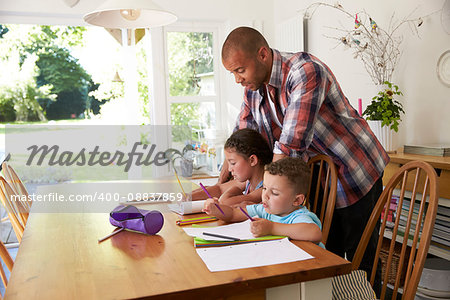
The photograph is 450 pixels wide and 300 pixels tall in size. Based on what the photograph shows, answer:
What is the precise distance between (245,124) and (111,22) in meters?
0.77

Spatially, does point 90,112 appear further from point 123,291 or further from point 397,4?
point 123,291

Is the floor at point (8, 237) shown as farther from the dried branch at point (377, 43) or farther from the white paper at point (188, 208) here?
the dried branch at point (377, 43)

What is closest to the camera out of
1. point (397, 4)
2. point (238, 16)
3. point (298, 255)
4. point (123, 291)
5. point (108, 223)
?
point (123, 291)

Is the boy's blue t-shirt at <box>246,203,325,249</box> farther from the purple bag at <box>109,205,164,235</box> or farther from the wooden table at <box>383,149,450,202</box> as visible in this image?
the wooden table at <box>383,149,450,202</box>

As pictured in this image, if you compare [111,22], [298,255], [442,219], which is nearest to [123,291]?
[298,255]

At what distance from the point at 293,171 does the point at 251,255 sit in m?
0.37

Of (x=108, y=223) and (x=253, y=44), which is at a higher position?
(x=253, y=44)

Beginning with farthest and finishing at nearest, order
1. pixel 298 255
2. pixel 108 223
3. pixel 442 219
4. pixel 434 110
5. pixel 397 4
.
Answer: pixel 397 4 < pixel 434 110 < pixel 442 219 < pixel 108 223 < pixel 298 255

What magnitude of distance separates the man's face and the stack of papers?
592 millimetres

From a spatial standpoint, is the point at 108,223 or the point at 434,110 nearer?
the point at 108,223

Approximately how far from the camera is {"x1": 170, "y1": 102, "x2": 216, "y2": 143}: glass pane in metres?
4.20

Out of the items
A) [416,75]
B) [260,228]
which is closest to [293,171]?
[260,228]

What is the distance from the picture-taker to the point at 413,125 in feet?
8.91

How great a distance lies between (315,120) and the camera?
148 centimetres
